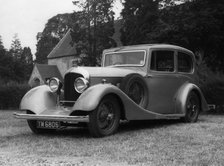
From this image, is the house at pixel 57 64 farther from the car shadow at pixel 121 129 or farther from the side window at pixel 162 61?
the side window at pixel 162 61

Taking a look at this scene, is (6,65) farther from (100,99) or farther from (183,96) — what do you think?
(100,99)

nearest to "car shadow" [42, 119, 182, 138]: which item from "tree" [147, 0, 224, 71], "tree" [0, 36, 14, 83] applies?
"tree" [147, 0, 224, 71]

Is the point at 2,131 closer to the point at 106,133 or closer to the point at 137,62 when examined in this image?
the point at 106,133

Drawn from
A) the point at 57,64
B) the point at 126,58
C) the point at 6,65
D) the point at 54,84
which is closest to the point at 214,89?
the point at 126,58

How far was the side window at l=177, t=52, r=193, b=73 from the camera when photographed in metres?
A: 10.7

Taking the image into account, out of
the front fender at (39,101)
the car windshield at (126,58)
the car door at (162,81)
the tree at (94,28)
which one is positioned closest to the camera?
the front fender at (39,101)

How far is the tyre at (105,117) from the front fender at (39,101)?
4.27 feet

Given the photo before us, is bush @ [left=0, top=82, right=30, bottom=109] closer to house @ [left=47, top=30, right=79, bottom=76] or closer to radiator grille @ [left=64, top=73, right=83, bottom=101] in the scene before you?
radiator grille @ [left=64, top=73, right=83, bottom=101]

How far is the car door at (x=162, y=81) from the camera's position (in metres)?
9.53

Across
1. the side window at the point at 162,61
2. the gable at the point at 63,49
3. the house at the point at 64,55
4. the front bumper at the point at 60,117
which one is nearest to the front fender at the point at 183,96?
the side window at the point at 162,61

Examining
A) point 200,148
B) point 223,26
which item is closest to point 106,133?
point 200,148

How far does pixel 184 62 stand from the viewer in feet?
36.0

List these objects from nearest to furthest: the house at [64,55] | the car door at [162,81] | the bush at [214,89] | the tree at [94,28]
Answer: the car door at [162,81] → the bush at [214,89] → the tree at [94,28] → the house at [64,55]

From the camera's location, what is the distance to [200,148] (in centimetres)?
639
